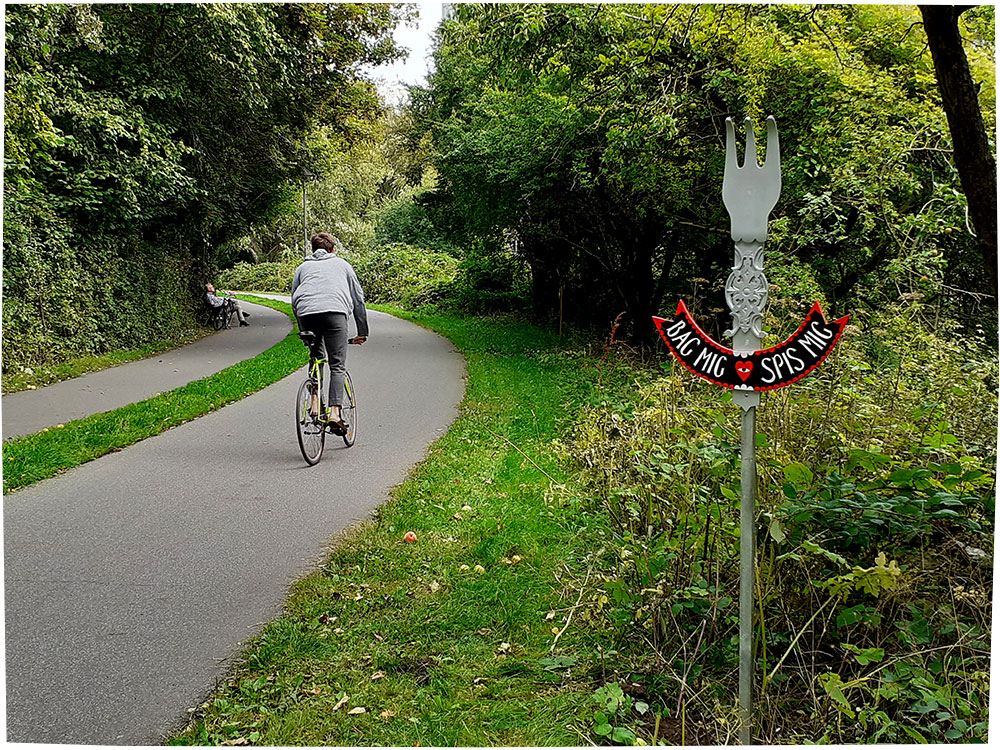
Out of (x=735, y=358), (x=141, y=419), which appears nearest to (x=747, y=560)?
(x=735, y=358)

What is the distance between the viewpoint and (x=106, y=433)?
13.6 ft

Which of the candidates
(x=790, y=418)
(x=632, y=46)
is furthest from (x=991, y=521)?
(x=632, y=46)

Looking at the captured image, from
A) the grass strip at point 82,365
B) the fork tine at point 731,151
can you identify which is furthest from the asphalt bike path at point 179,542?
the fork tine at point 731,151

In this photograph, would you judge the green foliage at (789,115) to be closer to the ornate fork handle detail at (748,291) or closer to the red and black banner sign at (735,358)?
the ornate fork handle detail at (748,291)

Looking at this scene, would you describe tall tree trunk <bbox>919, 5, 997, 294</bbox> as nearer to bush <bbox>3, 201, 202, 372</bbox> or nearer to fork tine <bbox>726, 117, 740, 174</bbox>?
fork tine <bbox>726, 117, 740, 174</bbox>

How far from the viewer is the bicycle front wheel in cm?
418

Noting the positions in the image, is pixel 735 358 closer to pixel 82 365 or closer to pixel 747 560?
pixel 747 560

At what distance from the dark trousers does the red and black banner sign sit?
8.42ft

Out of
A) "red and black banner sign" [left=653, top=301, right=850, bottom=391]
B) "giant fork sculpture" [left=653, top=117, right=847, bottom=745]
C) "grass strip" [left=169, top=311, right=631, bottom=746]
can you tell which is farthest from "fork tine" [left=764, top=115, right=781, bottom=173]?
"grass strip" [left=169, top=311, right=631, bottom=746]

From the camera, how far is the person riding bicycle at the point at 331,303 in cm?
392

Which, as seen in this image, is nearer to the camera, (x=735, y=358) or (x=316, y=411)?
(x=735, y=358)

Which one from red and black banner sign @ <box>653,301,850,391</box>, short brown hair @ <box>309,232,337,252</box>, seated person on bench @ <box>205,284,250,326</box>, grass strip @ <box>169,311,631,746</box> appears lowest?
grass strip @ <box>169,311,631,746</box>

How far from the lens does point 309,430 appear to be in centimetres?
418

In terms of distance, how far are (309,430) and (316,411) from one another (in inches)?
4.4
